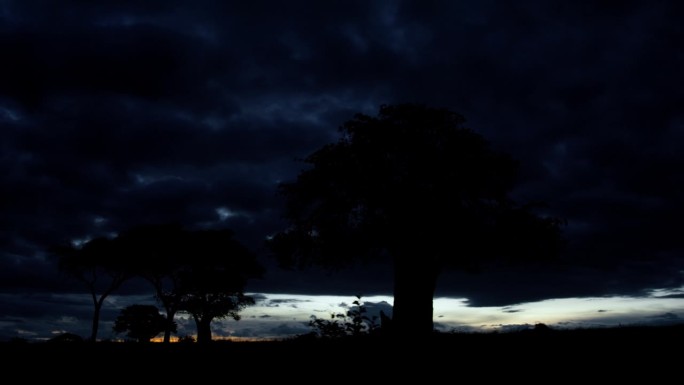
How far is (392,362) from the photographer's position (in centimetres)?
1366

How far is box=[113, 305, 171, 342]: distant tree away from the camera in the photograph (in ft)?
245

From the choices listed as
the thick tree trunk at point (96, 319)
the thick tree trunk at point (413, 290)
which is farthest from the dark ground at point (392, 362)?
the thick tree trunk at point (96, 319)

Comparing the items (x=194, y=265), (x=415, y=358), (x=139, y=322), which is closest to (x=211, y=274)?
(x=194, y=265)

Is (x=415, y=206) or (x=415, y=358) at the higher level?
(x=415, y=206)

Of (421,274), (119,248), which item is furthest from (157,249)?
(421,274)

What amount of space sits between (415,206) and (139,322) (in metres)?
59.5

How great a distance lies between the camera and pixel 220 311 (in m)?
66.0

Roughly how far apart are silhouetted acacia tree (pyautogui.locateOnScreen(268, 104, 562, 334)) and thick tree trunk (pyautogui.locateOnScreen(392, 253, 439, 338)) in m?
0.05

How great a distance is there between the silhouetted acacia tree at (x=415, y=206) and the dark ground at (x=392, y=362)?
1089cm

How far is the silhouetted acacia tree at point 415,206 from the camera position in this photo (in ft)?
91.6

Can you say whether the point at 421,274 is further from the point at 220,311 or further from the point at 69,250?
the point at 69,250

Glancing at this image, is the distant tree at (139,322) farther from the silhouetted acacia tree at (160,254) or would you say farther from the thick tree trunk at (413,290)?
the thick tree trunk at (413,290)

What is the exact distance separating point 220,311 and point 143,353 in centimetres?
5135

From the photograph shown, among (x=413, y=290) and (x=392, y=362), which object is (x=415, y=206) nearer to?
(x=413, y=290)
